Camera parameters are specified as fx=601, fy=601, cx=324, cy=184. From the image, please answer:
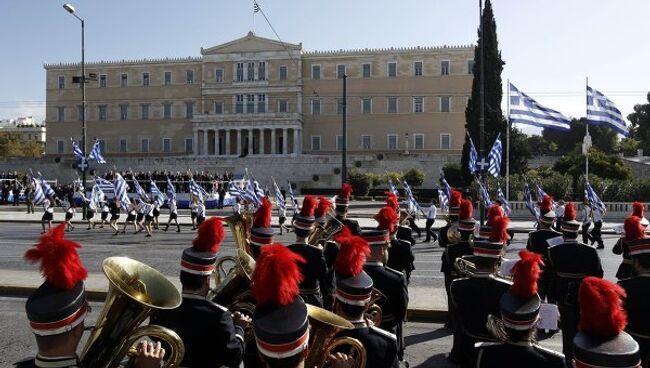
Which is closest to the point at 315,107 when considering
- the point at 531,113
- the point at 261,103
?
the point at 261,103

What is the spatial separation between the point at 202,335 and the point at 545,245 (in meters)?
5.70

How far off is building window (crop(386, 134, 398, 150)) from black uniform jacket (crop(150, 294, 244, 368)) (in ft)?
225

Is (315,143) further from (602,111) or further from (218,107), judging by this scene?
(602,111)

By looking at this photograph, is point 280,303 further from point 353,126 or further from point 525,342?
point 353,126

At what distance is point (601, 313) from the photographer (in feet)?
9.59

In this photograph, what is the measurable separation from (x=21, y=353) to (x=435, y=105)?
6686cm

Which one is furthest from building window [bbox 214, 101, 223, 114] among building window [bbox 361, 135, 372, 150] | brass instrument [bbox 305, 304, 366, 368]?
brass instrument [bbox 305, 304, 366, 368]

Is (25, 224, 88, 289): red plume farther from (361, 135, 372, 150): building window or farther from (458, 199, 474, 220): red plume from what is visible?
(361, 135, 372, 150): building window

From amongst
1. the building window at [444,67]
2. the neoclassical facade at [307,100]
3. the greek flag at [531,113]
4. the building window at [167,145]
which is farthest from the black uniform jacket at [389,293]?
the building window at [167,145]

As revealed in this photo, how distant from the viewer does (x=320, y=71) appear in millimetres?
72688

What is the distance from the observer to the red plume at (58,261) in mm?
3125

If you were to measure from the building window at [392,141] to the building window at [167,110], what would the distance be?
92.1 ft

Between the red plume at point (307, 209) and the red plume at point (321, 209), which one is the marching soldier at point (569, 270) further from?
the red plume at point (321, 209)

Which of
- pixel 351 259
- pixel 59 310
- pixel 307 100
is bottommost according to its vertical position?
pixel 59 310
